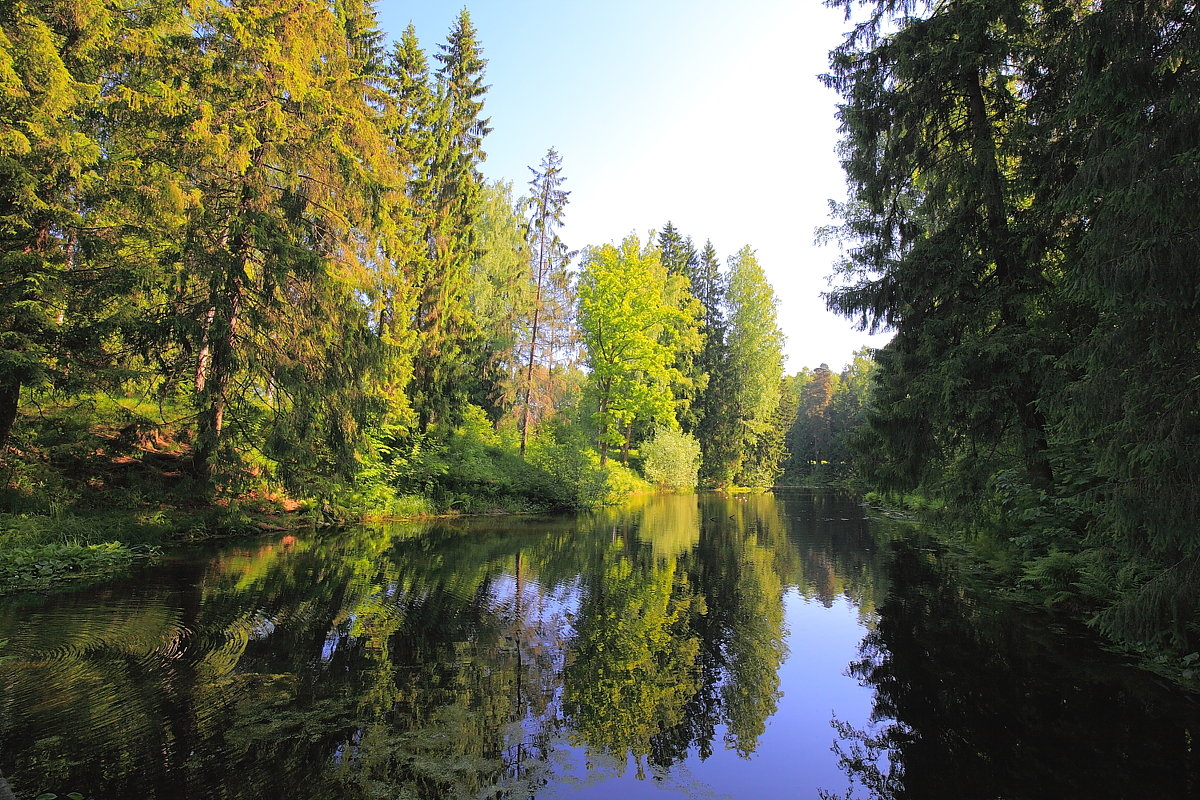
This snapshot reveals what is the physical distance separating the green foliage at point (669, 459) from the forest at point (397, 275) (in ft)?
68.5

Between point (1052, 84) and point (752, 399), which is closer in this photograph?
point (1052, 84)

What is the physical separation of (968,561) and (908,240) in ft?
25.0

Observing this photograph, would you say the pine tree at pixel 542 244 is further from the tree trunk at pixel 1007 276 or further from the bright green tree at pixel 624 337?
the tree trunk at pixel 1007 276

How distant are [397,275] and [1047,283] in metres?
16.0

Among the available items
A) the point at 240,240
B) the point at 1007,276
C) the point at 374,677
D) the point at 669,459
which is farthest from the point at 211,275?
the point at 669,459

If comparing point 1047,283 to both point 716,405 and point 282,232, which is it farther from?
point 716,405

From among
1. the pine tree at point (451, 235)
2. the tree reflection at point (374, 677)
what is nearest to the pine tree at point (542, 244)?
the pine tree at point (451, 235)

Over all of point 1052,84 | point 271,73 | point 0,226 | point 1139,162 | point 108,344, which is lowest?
point 108,344

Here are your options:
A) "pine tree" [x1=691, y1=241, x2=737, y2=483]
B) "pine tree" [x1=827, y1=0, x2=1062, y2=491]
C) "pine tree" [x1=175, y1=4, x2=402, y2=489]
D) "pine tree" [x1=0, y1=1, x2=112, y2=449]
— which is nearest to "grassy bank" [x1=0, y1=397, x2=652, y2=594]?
"pine tree" [x1=175, y1=4, x2=402, y2=489]

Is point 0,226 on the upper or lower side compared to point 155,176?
lower

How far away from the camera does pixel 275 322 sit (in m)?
12.3

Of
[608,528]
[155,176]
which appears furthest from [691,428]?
[155,176]

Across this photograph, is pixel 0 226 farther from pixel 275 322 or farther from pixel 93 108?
pixel 275 322

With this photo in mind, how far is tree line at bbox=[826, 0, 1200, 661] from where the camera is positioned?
4.81 m
